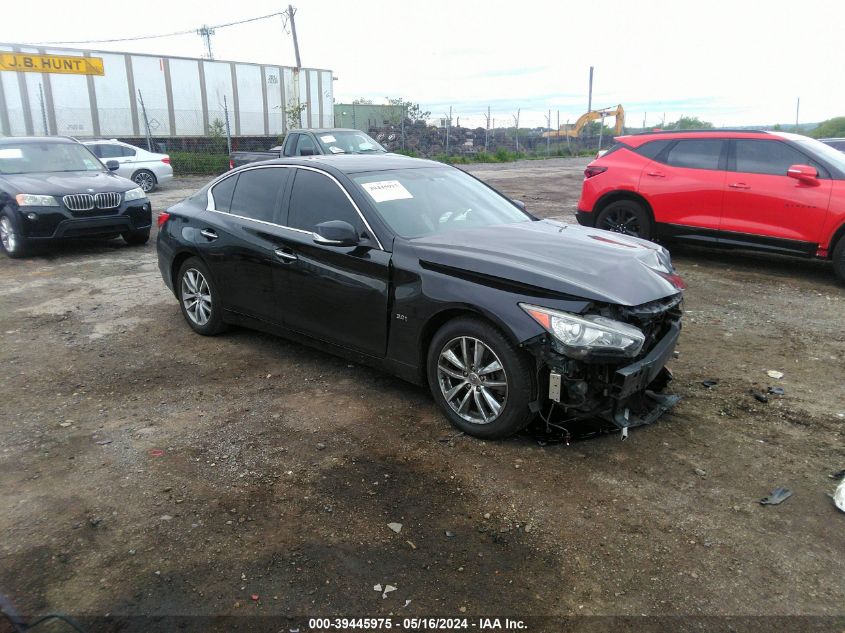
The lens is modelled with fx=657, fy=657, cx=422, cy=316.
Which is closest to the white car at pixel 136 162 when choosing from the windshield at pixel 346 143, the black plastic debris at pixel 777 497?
the windshield at pixel 346 143

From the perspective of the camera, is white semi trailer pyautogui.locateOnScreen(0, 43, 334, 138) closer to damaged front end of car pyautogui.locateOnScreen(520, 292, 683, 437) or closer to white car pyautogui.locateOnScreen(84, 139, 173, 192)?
white car pyautogui.locateOnScreen(84, 139, 173, 192)

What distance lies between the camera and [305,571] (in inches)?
112

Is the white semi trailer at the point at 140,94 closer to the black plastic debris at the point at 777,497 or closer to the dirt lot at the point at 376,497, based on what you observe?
the dirt lot at the point at 376,497

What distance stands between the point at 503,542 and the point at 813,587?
129cm

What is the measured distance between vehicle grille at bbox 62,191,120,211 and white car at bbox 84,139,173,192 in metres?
8.05

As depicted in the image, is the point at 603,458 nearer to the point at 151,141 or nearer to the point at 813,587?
the point at 813,587

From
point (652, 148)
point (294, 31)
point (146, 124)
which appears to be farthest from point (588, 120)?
point (652, 148)

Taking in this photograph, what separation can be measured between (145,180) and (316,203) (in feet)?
48.3

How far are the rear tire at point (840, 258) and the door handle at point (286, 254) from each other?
6.28 m

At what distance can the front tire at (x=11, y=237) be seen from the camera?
8.99 meters

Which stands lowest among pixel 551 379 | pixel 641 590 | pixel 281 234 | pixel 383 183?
pixel 641 590

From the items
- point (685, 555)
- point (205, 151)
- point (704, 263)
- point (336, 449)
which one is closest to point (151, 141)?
point (205, 151)

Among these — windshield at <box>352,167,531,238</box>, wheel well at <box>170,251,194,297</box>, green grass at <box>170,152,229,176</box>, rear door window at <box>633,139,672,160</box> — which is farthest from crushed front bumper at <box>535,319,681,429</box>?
green grass at <box>170,152,229,176</box>

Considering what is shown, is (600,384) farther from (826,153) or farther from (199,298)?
(826,153)
